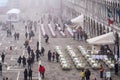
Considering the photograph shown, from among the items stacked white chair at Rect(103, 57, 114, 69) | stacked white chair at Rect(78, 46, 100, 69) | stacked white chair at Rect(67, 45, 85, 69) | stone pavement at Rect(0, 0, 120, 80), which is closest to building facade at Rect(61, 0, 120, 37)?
stone pavement at Rect(0, 0, 120, 80)

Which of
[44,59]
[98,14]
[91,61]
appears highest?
[98,14]

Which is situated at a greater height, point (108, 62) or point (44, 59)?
point (108, 62)

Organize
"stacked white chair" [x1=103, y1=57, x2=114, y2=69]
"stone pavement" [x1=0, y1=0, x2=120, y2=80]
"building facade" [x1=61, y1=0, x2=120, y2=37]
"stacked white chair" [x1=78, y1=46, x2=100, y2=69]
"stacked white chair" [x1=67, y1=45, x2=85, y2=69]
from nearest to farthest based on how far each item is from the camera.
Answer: "stone pavement" [x1=0, y1=0, x2=120, y2=80] → "stacked white chair" [x1=103, y1=57, x2=114, y2=69] → "stacked white chair" [x1=67, y1=45, x2=85, y2=69] → "stacked white chair" [x1=78, y1=46, x2=100, y2=69] → "building facade" [x1=61, y1=0, x2=120, y2=37]

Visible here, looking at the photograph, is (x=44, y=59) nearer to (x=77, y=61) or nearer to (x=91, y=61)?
(x=77, y=61)

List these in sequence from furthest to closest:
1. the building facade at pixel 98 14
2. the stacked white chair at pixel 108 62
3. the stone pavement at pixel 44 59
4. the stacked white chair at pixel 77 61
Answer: the building facade at pixel 98 14, the stacked white chair at pixel 77 61, the stacked white chair at pixel 108 62, the stone pavement at pixel 44 59

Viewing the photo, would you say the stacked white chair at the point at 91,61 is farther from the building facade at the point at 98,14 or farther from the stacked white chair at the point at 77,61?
the building facade at the point at 98,14

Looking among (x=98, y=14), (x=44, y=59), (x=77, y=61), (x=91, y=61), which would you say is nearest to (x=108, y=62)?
(x=91, y=61)

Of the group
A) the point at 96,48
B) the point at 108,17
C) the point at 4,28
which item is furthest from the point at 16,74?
the point at 4,28

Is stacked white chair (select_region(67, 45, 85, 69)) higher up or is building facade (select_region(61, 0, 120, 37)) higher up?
building facade (select_region(61, 0, 120, 37))

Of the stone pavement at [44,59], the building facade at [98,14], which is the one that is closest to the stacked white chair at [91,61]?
the stone pavement at [44,59]

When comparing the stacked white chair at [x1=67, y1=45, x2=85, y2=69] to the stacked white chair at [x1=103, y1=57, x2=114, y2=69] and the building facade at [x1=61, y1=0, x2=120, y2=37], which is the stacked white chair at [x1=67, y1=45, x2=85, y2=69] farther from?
the building facade at [x1=61, y1=0, x2=120, y2=37]

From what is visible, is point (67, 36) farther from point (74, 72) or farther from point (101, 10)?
point (74, 72)

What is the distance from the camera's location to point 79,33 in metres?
75.5

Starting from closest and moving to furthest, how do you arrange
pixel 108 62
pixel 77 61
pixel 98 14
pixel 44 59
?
pixel 108 62 → pixel 77 61 → pixel 44 59 → pixel 98 14
